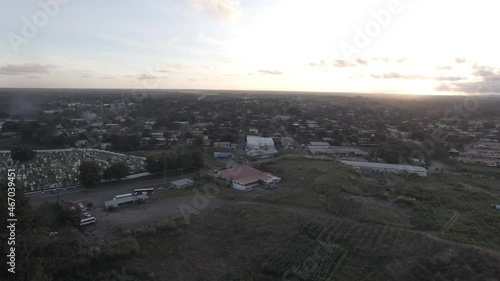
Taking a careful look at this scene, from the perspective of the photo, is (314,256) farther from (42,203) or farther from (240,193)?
(42,203)

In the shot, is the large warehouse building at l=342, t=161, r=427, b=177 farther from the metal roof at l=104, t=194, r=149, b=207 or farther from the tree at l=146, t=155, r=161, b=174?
the metal roof at l=104, t=194, r=149, b=207

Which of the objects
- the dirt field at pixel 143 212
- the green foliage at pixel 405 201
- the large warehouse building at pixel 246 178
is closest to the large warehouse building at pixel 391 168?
the green foliage at pixel 405 201

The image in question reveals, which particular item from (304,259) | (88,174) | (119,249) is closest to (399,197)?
(304,259)

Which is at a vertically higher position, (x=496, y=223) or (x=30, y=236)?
(x=30, y=236)

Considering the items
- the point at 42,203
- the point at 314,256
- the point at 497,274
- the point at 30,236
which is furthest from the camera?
the point at 42,203

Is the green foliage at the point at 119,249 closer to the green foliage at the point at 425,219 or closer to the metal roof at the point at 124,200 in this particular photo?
the metal roof at the point at 124,200

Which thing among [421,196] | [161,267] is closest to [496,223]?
[421,196]

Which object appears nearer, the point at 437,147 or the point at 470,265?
the point at 470,265
